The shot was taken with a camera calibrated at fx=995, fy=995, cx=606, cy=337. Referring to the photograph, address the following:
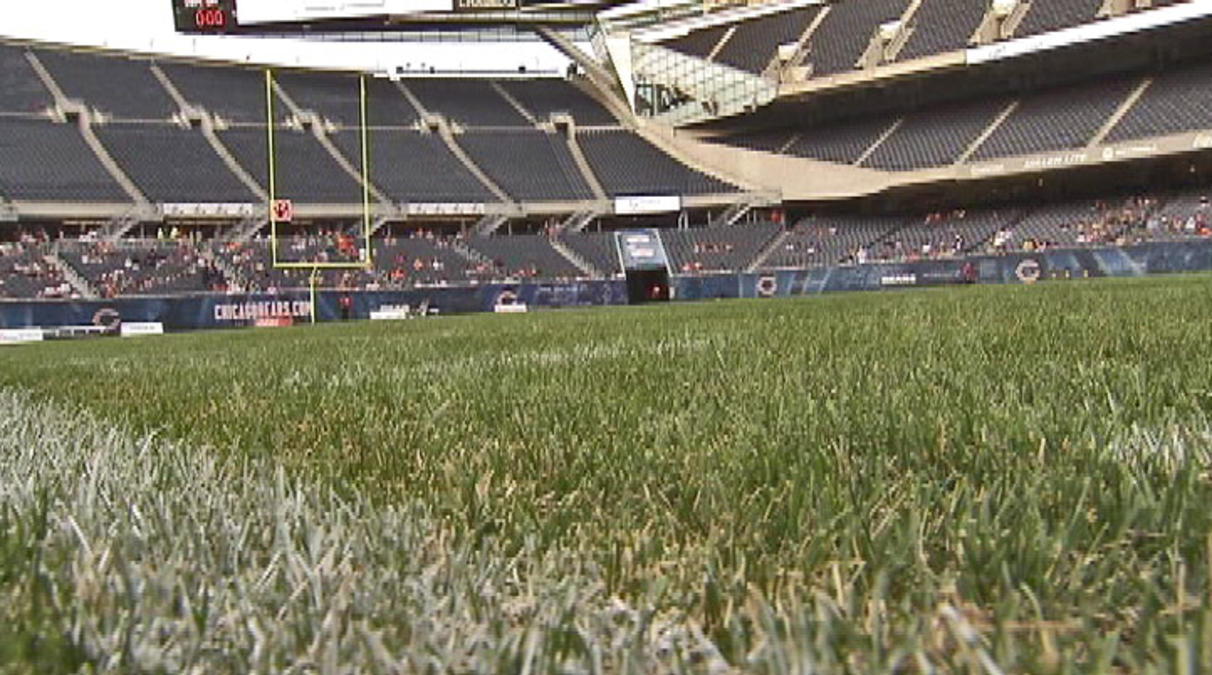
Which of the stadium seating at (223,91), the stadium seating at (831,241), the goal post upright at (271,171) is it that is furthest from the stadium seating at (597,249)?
the stadium seating at (223,91)

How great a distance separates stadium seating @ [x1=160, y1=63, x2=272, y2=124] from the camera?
121ft

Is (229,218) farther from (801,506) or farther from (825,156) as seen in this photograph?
(801,506)

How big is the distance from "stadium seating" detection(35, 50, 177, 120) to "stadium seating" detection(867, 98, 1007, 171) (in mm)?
25588

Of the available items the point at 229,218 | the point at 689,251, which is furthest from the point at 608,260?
the point at 229,218

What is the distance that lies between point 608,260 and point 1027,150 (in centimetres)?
1385

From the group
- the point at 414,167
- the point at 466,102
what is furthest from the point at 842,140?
the point at 414,167

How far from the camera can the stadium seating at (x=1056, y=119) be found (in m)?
29.7

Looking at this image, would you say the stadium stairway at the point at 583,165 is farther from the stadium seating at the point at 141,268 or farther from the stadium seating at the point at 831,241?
the stadium seating at the point at 141,268

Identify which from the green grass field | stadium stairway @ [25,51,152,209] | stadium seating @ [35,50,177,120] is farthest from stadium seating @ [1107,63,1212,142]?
stadium seating @ [35,50,177,120]

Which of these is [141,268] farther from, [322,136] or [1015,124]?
[1015,124]

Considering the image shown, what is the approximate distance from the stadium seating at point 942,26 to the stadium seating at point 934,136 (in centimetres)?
241

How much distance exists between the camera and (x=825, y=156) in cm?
3638

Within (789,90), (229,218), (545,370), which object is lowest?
(545,370)

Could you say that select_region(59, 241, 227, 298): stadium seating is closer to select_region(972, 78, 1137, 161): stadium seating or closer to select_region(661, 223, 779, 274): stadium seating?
select_region(661, 223, 779, 274): stadium seating
